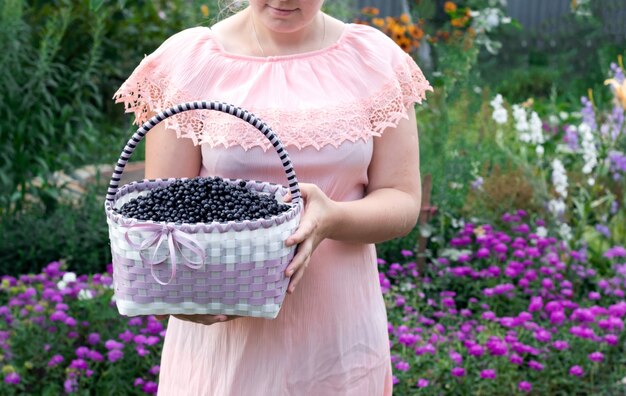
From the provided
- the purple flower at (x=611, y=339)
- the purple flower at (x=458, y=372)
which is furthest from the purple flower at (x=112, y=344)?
the purple flower at (x=611, y=339)

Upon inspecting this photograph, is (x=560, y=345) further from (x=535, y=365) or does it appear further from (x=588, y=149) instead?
(x=588, y=149)

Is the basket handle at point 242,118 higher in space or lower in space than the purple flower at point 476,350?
higher

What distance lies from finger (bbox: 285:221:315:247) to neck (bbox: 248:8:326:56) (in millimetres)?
411

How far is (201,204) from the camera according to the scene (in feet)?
5.16

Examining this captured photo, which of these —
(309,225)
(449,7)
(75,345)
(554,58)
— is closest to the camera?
(309,225)

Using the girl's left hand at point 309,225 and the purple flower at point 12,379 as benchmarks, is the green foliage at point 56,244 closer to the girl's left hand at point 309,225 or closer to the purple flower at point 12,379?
the purple flower at point 12,379

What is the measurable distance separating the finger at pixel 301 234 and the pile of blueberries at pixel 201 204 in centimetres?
5

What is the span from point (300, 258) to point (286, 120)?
292 millimetres

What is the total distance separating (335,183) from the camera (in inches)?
70.5

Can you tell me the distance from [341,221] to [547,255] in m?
2.34

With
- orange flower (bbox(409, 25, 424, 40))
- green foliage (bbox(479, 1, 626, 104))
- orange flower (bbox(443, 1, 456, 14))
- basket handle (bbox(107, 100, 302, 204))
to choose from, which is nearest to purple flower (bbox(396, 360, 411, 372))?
basket handle (bbox(107, 100, 302, 204))

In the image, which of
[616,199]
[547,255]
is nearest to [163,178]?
[547,255]

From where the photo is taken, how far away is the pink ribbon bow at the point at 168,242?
1486mm

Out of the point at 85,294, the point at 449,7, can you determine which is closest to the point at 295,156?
the point at 85,294
